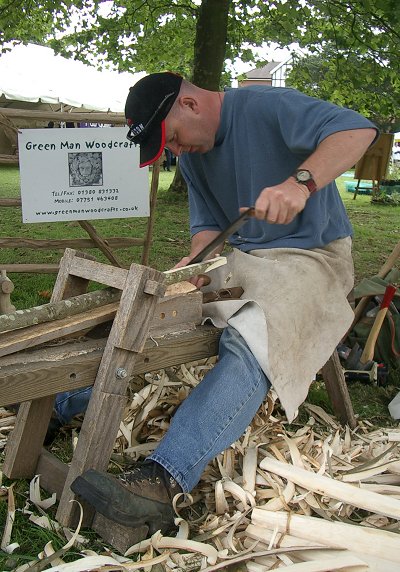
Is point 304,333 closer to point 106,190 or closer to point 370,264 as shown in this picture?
point 106,190

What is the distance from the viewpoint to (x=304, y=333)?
2641mm

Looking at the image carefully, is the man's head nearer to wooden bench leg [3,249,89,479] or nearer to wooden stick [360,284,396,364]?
wooden bench leg [3,249,89,479]

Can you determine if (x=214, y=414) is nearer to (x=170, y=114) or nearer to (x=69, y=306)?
(x=69, y=306)

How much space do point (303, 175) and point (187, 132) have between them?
64 centimetres

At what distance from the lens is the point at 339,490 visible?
228cm

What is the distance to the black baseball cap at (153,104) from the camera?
2658 millimetres

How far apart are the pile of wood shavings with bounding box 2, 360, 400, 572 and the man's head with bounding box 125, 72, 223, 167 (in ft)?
3.90

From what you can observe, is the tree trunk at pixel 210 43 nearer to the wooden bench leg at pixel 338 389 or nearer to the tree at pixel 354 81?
the tree at pixel 354 81

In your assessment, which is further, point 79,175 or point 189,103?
point 79,175

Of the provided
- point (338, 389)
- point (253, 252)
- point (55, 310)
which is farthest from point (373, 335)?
point (55, 310)

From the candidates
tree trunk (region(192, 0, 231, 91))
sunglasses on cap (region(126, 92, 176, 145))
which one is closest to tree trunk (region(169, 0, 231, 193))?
tree trunk (region(192, 0, 231, 91))

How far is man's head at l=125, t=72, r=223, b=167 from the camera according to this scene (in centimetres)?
267

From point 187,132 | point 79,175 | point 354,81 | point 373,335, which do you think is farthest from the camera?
point 354,81

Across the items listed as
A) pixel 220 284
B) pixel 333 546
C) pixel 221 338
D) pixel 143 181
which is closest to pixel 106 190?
pixel 143 181
